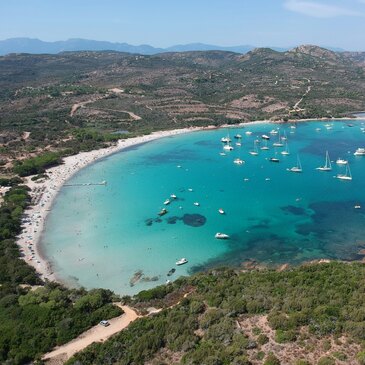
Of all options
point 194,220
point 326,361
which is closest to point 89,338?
point 326,361

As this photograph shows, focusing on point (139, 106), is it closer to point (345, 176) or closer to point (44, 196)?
point (44, 196)

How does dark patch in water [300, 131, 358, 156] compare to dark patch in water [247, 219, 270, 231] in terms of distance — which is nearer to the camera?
dark patch in water [247, 219, 270, 231]

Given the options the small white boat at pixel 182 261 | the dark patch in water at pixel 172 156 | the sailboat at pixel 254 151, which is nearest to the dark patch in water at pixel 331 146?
the sailboat at pixel 254 151

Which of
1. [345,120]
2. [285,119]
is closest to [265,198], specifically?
[285,119]

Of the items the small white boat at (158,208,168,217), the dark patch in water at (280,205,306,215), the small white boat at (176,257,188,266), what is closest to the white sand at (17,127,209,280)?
the small white boat at (176,257,188,266)

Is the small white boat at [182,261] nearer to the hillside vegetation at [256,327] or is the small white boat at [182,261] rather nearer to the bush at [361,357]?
the hillside vegetation at [256,327]

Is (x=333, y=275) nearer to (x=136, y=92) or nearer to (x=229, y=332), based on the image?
(x=229, y=332)

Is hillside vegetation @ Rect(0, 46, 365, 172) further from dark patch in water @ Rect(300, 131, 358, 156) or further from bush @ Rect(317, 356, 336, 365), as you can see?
bush @ Rect(317, 356, 336, 365)
